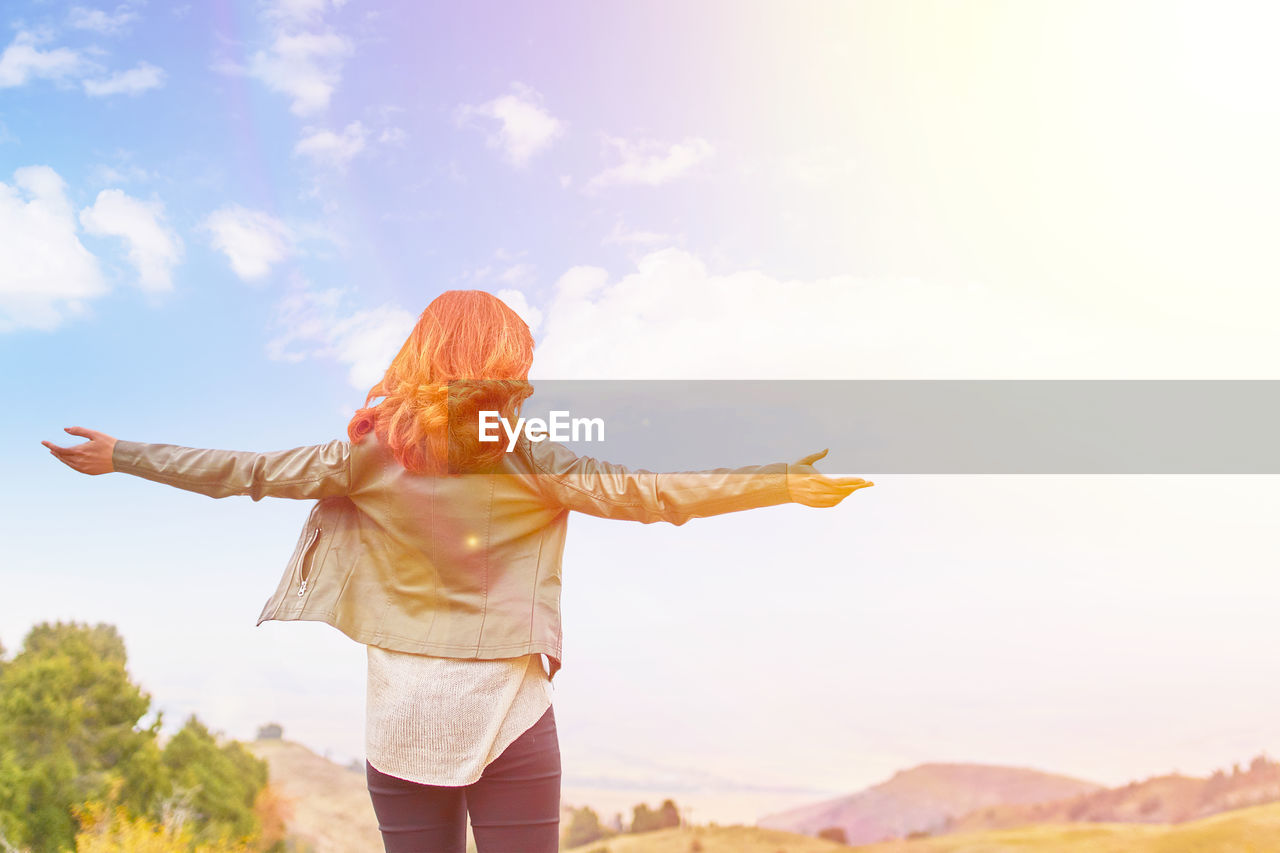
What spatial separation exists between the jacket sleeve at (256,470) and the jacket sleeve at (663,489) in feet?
1.79

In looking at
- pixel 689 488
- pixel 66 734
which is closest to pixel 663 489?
pixel 689 488

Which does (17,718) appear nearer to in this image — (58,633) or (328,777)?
(58,633)

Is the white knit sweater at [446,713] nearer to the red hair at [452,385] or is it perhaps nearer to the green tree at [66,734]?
the red hair at [452,385]

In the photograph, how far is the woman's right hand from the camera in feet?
6.47

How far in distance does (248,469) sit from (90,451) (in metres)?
0.46

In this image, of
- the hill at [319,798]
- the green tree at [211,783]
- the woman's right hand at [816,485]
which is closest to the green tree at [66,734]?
the green tree at [211,783]

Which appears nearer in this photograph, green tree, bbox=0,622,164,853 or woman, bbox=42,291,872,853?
woman, bbox=42,291,872,853

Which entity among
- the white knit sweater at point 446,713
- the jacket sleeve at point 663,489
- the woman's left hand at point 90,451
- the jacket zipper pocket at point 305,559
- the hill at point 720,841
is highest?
the woman's left hand at point 90,451

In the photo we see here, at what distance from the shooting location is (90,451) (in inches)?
86.7

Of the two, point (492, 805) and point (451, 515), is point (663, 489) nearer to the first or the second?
point (451, 515)

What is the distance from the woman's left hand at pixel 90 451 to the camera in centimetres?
220

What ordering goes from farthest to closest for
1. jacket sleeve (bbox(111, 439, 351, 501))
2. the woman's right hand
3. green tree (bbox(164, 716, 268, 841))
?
green tree (bbox(164, 716, 268, 841))
jacket sleeve (bbox(111, 439, 351, 501))
the woman's right hand

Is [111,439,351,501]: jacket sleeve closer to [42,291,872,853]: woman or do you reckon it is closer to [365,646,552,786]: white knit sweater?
[42,291,872,853]: woman

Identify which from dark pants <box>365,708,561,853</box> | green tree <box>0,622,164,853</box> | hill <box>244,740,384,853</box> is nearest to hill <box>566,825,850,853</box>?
hill <box>244,740,384,853</box>
